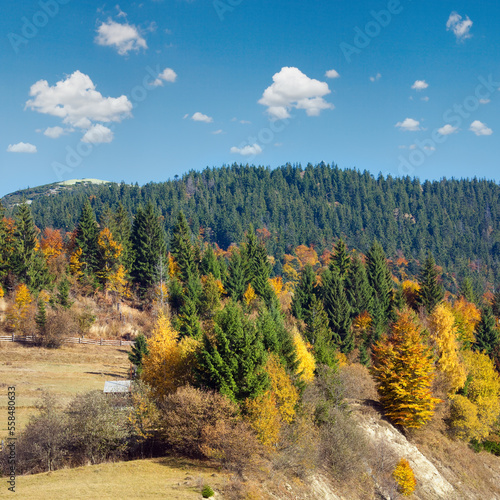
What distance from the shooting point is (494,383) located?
5522 cm

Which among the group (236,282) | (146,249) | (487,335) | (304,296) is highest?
(146,249)

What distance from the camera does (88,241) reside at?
268ft

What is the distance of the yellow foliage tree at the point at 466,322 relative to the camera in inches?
2771

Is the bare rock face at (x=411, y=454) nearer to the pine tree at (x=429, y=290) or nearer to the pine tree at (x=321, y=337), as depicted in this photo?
the pine tree at (x=321, y=337)

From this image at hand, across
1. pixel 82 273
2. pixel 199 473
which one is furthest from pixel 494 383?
pixel 82 273

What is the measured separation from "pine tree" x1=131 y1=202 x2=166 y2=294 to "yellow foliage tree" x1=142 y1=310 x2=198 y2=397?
43.1 meters

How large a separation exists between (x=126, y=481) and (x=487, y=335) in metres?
65.4

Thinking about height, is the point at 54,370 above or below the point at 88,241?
below

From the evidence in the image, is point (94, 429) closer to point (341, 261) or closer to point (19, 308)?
point (19, 308)

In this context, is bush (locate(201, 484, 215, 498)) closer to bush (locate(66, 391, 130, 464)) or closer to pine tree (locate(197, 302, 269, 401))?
pine tree (locate(197, 302, 269, 401))

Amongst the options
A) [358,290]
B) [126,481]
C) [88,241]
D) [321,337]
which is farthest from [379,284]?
[126,481]

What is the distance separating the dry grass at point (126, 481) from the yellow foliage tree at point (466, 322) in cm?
4975

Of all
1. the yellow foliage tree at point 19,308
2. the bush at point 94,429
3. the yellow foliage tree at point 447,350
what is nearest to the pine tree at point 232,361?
the bush at point 94,429

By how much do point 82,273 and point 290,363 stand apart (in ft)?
171
